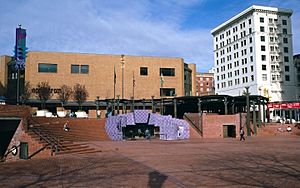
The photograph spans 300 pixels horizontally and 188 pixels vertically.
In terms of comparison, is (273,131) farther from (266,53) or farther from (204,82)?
(204,82)

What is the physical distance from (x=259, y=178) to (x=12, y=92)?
201 feet

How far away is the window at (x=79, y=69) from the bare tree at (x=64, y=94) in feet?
12.8

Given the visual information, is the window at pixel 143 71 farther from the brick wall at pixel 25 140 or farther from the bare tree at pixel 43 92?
the brick wall at pixel 25 140

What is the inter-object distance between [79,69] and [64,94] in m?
7.09

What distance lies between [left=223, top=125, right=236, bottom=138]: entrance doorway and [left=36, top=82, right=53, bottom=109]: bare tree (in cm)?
3217

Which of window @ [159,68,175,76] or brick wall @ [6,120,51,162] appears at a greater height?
window @ [159,68,175,76]

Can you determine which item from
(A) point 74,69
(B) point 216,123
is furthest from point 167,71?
(B) point 216,123

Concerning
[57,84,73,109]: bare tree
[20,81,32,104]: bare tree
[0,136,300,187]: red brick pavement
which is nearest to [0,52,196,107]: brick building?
[57,84,73,109]: bare tree

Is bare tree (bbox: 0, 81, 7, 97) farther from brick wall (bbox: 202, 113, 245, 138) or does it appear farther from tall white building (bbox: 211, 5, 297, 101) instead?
tall white building (bbox: 211, 5, 297, 101)

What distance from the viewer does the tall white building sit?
3487 inches

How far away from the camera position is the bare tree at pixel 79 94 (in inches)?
2404

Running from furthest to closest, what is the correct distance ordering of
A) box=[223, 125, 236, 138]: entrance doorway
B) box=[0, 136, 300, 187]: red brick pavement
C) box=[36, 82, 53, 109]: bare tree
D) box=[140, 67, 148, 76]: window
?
1. box=[140, 67, 148, 76]: window
2. box=[36, 82, 53, 109]: bare tree
3. box=[223, 125, 236, 138]: entrance doorway
4. box=[0, 136, 300, 187]: red brick pavement

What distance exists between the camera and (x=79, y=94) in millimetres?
61312

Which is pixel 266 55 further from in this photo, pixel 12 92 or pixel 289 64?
pixel 12 92
